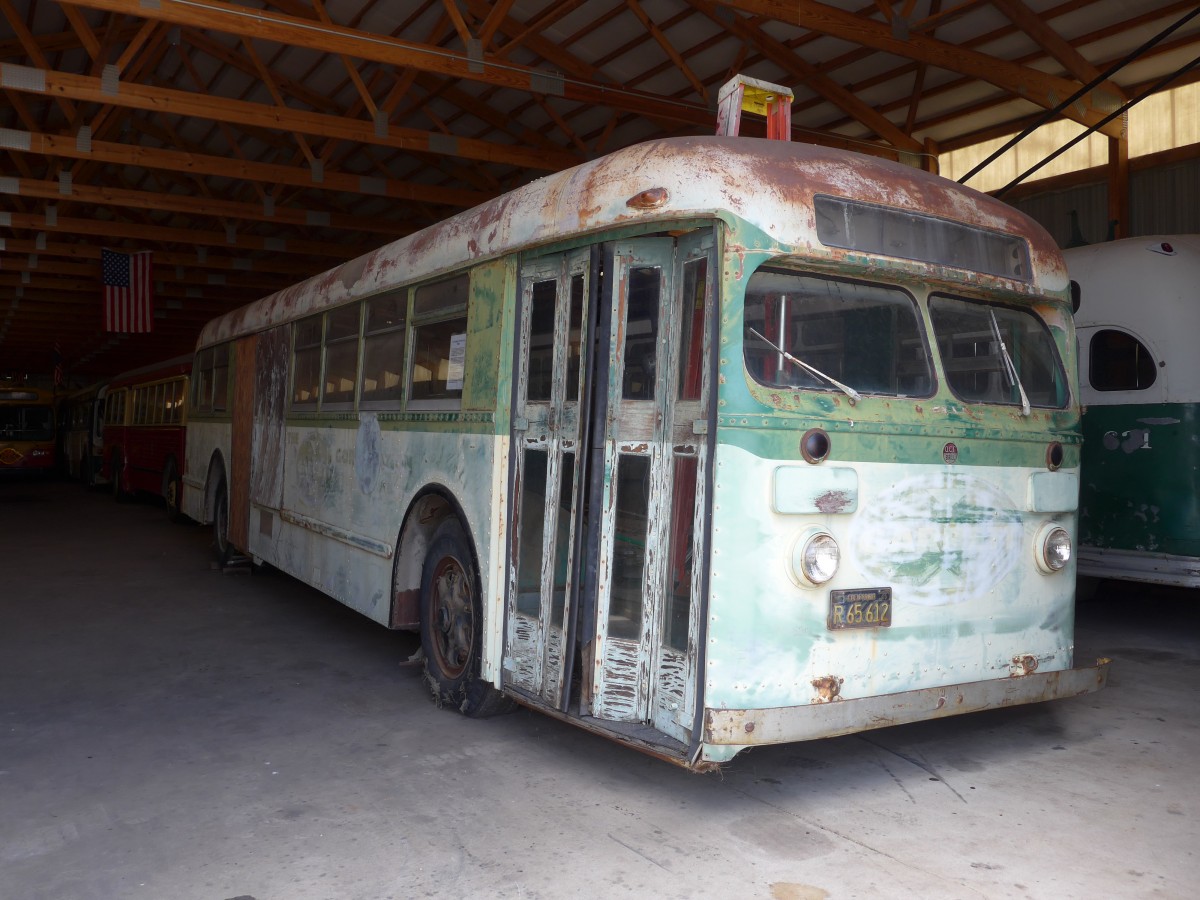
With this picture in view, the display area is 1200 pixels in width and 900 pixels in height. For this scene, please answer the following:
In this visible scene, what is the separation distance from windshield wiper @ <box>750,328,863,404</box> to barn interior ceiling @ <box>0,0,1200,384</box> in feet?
23.4

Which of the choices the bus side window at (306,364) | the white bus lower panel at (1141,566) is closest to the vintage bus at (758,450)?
the bus side window at (306,364)

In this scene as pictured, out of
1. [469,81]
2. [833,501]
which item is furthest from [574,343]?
[469,81]

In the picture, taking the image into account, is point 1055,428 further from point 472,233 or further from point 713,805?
point 472,233

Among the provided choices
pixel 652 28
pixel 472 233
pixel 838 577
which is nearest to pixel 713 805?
pixel 838 577

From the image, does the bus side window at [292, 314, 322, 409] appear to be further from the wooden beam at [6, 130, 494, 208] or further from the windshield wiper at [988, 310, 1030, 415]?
the wooden beam at [6, 130, 494, 208]

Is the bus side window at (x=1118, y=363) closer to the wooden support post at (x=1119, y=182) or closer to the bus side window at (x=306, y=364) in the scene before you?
the wooden support post at (x=1119, y=182)

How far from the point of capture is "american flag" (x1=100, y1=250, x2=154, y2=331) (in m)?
22.1

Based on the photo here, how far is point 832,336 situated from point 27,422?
30.8m

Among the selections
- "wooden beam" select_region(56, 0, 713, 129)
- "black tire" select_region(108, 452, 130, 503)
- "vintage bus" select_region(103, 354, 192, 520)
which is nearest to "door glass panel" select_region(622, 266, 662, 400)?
"wooden beam" select_region(56, 0, 713, 129)

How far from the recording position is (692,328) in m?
4.26

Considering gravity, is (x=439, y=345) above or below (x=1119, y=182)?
below

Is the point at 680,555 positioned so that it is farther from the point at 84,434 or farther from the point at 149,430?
the point at 84,434

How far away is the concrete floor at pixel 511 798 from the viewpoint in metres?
3.61

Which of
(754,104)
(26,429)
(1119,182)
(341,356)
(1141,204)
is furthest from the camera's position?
(26,429)
